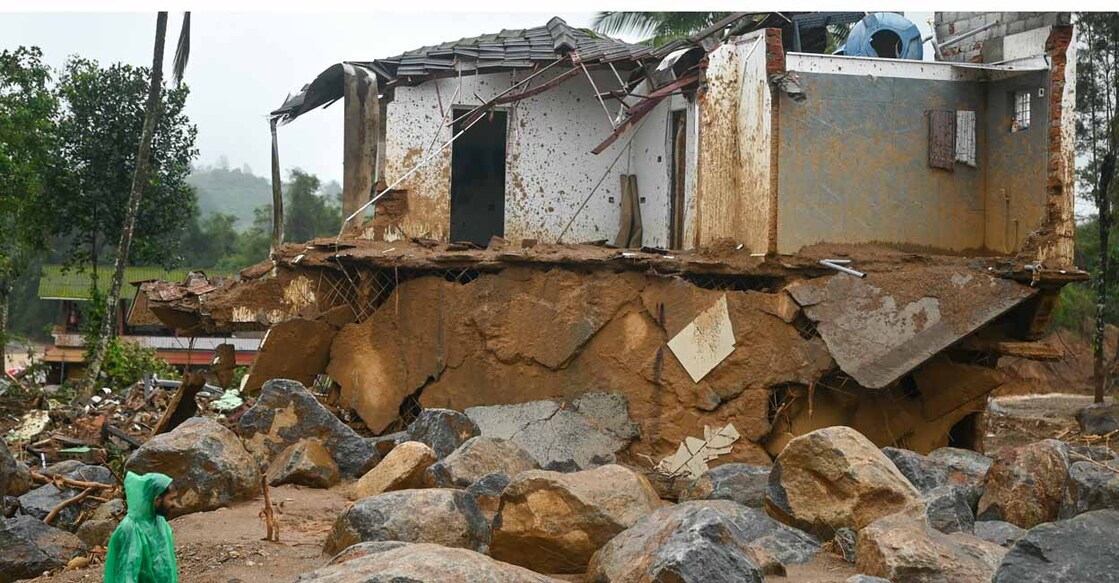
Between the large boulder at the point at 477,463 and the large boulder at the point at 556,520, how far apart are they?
145 centimetres

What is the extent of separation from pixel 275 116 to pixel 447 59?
2.65m

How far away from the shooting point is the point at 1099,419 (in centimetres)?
1925

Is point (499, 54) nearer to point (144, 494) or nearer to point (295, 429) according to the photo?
point (295, 429)

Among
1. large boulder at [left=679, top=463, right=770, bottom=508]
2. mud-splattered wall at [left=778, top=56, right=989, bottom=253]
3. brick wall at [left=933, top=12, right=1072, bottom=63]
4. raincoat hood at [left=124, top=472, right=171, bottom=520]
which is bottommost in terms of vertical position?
large boulder at [left=679, top=463, right=770, bottom=508]

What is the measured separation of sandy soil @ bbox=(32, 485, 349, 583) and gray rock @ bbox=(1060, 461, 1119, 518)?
18.7ft

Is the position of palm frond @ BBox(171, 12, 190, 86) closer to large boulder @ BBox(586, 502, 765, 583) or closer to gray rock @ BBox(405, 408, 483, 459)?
gray rock @ BBox(405, 408, 483, 459)

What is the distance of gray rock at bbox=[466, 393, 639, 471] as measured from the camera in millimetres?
Answer: 11930

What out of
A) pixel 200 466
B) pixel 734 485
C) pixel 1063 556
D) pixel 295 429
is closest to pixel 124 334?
pixel 295 429

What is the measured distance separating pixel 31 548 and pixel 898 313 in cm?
819

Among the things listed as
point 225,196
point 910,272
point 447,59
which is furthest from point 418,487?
point 225,196

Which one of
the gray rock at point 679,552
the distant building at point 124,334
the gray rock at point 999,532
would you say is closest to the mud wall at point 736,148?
the gray rock at point 999,532

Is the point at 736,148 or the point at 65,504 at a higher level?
the point at 736,148

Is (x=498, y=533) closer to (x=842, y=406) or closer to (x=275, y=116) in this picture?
(x=842, y=406)

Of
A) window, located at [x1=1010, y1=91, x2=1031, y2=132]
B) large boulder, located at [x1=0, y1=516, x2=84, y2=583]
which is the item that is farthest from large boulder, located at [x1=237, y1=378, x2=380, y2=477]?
window, located at [x1=1010, y1=91, x2=1031, y2=132]
